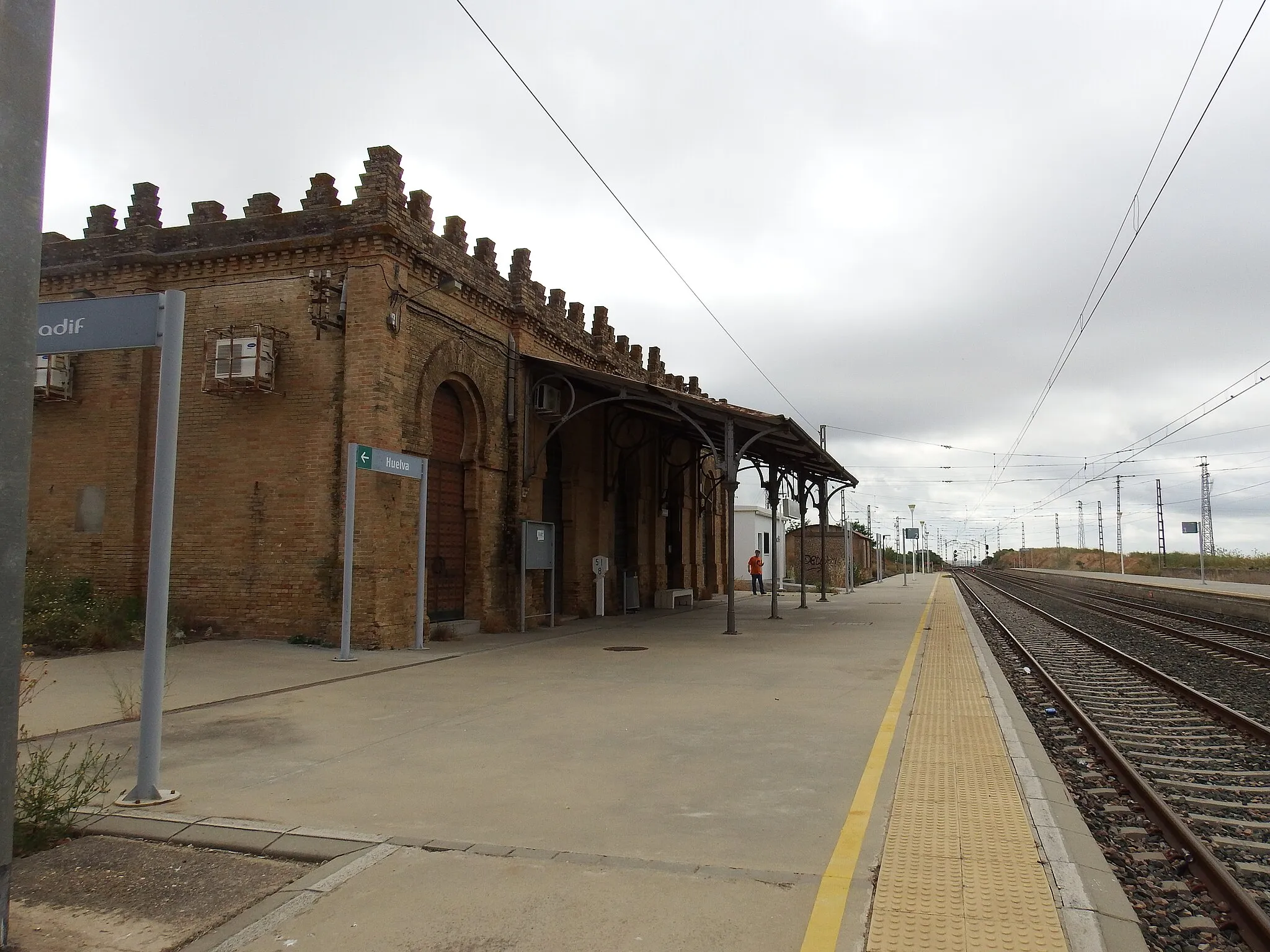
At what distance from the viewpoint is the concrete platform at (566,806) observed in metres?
3.45

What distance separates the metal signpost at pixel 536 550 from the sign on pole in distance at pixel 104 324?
1094 cm

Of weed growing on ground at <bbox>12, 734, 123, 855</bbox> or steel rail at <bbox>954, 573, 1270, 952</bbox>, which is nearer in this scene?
steel rail at <bbox>954, 573, 1270, 952</bbox>

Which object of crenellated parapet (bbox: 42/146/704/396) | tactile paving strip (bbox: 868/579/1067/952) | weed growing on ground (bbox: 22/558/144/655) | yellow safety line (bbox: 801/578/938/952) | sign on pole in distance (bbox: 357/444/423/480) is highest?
crenellated parapet (bbox: 42/146/704/396)

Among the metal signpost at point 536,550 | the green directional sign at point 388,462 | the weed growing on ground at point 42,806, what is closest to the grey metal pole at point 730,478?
the metal signpost at point 536,550

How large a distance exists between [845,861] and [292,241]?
496 inches

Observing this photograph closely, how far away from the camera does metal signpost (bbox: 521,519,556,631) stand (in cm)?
1579

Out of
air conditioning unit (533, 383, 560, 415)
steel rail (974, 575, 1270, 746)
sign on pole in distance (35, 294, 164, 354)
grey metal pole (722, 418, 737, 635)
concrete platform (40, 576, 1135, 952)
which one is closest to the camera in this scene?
concrete platform (40, 576, 1135, 952)

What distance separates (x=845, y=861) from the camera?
4023 millimetres

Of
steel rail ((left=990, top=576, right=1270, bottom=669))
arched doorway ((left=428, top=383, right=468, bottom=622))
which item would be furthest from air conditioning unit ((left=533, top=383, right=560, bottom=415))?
steel rail ((left=990, top=576, right=1270, bottom=669))

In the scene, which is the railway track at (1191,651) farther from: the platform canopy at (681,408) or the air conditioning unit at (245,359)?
the air conditioning unit at (245,359)

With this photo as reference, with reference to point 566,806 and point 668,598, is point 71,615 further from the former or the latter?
point 668,598

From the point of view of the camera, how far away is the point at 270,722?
24.6 feet

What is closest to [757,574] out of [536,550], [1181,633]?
[1181,633]

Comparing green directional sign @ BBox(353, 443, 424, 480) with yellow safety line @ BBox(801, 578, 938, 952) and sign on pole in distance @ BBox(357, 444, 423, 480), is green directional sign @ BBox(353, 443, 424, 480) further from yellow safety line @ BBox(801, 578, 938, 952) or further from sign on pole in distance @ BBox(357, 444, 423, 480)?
yellow safety line @ BBox(801, 578, 938, 952)
